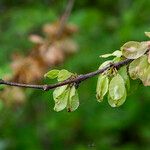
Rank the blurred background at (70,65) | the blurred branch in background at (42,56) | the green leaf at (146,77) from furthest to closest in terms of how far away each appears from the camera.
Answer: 1. the blurred background at (70,65)
2. the blurred branch in background at (42,56)
3. the green leaf at (146,77)

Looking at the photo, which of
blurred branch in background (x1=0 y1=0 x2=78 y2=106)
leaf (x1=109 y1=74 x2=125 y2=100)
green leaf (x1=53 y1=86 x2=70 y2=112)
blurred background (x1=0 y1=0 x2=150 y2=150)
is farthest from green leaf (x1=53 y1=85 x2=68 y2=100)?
blurred background (x1=0 y1=0 x2=150 y2=150)

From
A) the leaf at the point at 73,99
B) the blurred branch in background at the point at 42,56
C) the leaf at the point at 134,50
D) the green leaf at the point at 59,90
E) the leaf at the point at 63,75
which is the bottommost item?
the leaf at the point at 73,99

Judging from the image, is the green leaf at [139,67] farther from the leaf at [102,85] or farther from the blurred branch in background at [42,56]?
the blurred branch in background at [42,56]

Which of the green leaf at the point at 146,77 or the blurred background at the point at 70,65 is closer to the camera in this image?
the green leaf at the point at 146,77

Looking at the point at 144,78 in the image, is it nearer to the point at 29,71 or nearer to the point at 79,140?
the point at 29,71

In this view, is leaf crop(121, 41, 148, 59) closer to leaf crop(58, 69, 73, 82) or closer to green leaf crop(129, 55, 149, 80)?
green leaf crop(129, 55, 149, 80)

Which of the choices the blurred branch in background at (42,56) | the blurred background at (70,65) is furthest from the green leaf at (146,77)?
the blurred background at (70,65)

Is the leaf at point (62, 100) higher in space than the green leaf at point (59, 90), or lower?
lower
